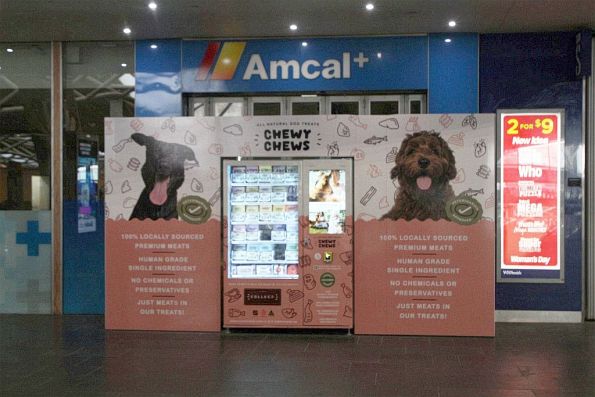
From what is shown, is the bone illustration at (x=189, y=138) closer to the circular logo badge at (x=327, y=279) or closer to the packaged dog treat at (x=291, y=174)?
the packaged dog treat at (x=291, y=174)

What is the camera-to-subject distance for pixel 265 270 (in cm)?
931

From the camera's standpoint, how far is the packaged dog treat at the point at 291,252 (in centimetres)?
928

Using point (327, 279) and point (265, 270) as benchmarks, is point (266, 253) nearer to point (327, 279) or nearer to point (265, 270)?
point (265, 270)

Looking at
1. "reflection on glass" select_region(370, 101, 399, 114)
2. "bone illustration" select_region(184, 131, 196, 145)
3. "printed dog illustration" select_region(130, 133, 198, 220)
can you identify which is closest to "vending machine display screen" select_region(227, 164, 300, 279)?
"bone illustration" select_region(184, 131, 196, 145)

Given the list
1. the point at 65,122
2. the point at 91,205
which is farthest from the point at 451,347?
the point at 65,122

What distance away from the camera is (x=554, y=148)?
10367mm

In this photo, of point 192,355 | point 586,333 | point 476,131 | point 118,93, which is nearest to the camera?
point 192,355

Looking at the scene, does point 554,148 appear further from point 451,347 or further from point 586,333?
point 451,347

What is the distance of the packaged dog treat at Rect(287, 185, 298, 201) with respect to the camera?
921 centimetres

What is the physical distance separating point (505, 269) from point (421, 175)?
7.76ft

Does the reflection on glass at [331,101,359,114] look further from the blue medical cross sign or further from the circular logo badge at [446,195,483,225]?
the blue medical cross sign

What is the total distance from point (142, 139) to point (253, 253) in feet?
6.42

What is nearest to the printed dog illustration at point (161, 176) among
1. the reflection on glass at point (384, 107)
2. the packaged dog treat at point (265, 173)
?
the packaged dog treat at point (265, 173)

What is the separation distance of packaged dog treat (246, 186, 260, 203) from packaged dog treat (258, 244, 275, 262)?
0.57 metres
